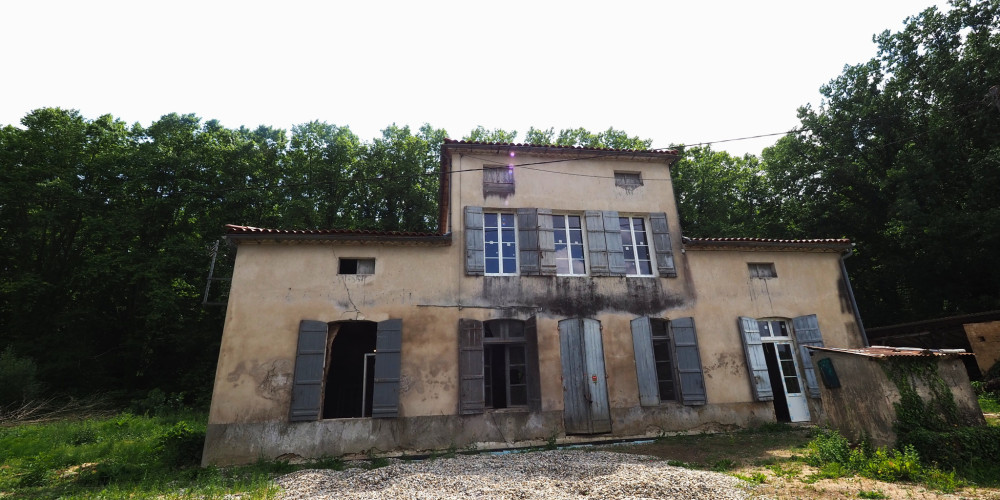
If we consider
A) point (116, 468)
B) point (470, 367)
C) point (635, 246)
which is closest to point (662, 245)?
point (635, 246)

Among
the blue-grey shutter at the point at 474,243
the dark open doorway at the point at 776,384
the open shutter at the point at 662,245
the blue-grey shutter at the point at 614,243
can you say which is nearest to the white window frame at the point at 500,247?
the blue-grey shutter at the point at 474,243

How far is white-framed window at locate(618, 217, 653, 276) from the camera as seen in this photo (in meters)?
9.86

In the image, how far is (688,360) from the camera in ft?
29.6

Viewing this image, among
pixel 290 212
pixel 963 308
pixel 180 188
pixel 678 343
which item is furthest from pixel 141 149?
pixel 963 308

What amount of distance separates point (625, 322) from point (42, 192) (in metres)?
21.3

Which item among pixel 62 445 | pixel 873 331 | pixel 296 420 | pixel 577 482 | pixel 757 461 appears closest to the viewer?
pixel 577 482

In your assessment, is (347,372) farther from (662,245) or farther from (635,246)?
(662,245)

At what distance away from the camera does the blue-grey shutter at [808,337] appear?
30.6ft

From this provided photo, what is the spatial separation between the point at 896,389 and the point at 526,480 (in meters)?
5.07

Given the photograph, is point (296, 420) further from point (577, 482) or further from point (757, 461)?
point (757, 461)

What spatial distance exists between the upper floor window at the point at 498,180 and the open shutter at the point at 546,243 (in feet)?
3.12

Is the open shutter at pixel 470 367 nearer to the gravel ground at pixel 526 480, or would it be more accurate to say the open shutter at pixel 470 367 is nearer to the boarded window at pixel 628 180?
the gravel ground at pixel 526 480

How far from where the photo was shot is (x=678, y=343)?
910 centimetres

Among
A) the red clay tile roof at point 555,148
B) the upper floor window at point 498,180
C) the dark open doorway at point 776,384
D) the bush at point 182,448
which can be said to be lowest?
the bush at point 182,448
